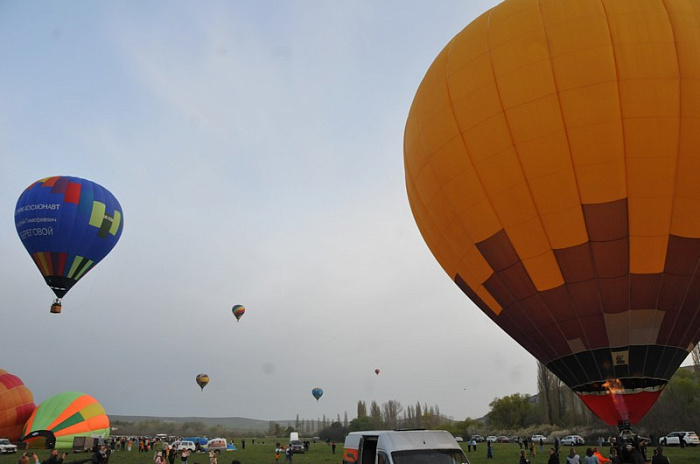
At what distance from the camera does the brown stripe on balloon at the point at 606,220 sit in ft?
29.9

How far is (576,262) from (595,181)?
157 cm

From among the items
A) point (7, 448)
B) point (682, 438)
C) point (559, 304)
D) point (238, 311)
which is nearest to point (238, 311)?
point (238, 311)

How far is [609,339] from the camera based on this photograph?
30.2 feet

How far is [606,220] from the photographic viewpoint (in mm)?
9180

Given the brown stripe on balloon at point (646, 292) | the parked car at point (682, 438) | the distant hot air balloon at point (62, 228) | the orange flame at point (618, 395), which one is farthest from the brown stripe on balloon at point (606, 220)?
the parked car at point (682, 438)

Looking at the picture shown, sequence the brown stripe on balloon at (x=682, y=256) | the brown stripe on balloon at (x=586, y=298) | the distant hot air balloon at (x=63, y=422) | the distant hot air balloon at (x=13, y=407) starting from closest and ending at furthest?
the brown stripe on balloon at (x=682, y=256), the brown stripe on balloon at (x=586, y=298), the distant hot air balloon at (x=63, y=422), the distant hot air balloon at (x=13, y=407)

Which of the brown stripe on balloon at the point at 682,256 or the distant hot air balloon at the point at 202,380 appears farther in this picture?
the distant hot air balloon at the point at 202,380

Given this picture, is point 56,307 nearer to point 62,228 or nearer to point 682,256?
point 62,228

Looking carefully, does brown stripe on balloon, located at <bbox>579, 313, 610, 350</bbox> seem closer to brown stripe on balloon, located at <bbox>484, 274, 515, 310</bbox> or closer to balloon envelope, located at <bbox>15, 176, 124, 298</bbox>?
brown stripe on balloon, located at <bbox>484, 274, 515, 310</bbox>

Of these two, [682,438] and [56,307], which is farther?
[682,438]

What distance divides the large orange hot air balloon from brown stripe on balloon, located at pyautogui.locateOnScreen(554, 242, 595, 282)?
0.02 meters

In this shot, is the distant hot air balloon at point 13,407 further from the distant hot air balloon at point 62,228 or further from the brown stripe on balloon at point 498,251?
the brown stripe on balloon at point 498,251

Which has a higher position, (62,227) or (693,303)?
(62,227)

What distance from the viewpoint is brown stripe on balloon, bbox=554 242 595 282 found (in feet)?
30.7
